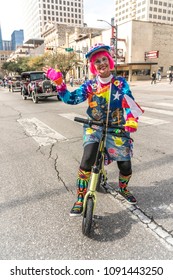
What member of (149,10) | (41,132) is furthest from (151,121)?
(149,10)

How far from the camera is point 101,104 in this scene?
2605 mm

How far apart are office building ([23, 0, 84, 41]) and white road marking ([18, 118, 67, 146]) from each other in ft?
446

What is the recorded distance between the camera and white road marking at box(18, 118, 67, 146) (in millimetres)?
6180

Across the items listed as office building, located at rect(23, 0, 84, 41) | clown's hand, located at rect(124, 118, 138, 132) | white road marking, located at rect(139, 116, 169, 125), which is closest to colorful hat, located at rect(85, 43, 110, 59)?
clown's hand, located at rect(124, 118, 138, 132)

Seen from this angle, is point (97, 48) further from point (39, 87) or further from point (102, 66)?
point (39, 87)

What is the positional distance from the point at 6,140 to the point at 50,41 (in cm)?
9744

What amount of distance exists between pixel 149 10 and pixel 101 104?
126100mm

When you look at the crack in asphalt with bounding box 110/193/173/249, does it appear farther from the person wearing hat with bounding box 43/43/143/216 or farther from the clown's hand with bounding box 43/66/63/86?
the clown's hand with bounding box 43/66/63/86

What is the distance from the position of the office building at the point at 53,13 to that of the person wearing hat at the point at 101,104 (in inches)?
5554

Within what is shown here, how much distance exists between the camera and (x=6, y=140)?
636 centimetres

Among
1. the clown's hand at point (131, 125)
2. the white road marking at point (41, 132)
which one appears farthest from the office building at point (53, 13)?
the clown's hand at point (131, 125)
